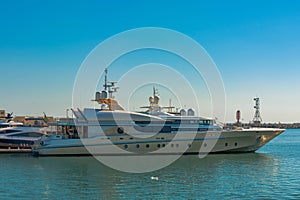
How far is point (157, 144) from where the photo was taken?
37.2m

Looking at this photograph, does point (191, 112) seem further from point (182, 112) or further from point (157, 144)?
→ point (157, 144)

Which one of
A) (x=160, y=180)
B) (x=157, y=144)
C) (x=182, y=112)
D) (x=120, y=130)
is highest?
(x=182, y=112)

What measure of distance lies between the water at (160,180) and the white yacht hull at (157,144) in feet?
10.2

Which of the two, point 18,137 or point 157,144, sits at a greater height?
point 157,144

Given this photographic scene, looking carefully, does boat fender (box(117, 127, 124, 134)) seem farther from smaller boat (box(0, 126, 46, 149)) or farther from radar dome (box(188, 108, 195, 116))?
smaller boat (box(0, 126, 46, 149))

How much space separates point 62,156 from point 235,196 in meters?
22.8

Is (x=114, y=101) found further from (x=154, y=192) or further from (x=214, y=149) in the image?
(x=154, y=192)

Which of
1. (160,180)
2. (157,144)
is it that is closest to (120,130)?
(157,144)

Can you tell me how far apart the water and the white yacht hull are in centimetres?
310

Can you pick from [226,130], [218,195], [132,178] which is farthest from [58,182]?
[226,130]

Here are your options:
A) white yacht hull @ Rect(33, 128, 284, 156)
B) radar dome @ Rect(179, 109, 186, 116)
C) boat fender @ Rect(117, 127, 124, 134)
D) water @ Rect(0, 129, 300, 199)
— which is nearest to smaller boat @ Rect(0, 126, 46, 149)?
white yacht hull @ Rect(33, 128, 284, 156)

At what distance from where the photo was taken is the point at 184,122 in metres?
38.7

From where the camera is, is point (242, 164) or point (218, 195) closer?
point (218, 195)

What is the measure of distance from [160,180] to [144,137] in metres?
13.3
